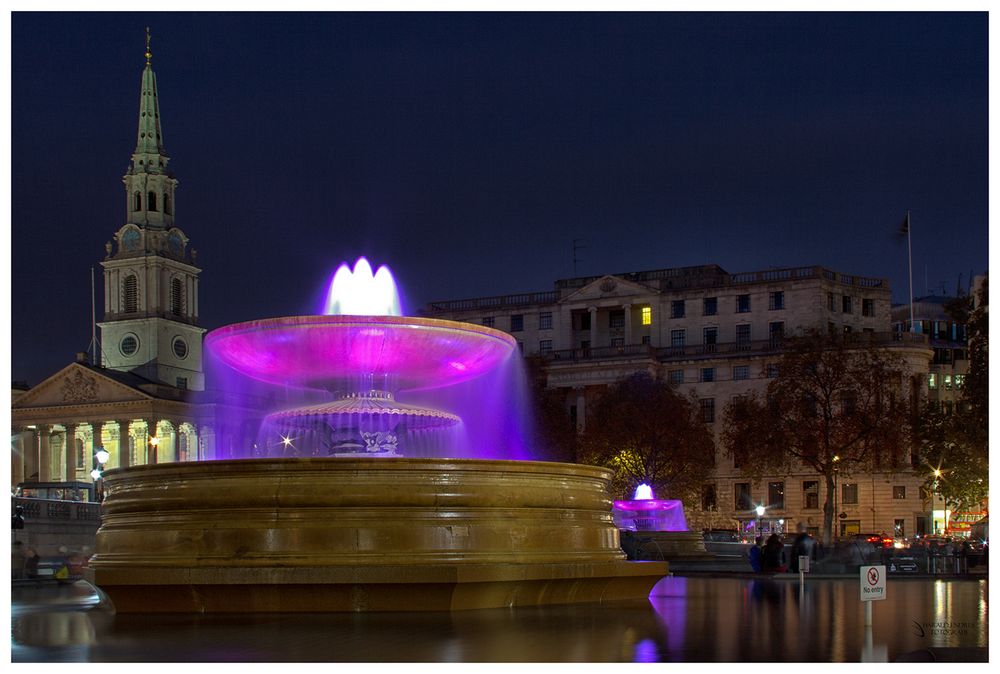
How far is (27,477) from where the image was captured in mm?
103875

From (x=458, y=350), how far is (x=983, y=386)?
66.0 feet

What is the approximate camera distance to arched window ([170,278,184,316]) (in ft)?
385

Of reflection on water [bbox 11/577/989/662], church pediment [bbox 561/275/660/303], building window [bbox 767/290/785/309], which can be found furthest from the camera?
church pediment [bbox 561/275/660/303]

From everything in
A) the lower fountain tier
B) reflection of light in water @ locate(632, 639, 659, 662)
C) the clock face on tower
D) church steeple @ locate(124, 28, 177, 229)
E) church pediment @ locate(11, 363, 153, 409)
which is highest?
church steeple @ locate(124, 28, 177, 229)

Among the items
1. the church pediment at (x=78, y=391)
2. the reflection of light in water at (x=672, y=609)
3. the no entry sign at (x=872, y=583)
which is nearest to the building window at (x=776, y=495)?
the church pediment at (x=78, y=391)

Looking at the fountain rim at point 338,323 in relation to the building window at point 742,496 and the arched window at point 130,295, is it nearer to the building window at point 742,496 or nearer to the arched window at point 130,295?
the building window at point 742,496

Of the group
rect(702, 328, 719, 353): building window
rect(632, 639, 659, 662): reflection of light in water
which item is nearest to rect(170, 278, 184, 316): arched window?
rect(702, 328, 719, 353): building window

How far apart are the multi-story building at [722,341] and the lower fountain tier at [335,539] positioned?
6683 cm

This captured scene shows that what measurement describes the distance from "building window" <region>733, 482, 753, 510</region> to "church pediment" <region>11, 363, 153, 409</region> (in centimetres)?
4161

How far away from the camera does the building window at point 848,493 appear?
7975 cm

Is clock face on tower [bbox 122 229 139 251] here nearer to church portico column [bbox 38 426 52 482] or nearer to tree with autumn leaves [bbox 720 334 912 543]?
church portico column [bbox 38 426 52 482]
